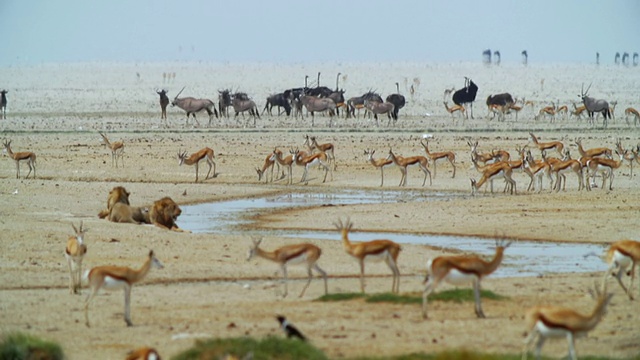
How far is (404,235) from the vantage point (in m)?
19.3

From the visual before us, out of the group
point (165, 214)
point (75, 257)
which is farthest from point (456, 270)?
point (165, 214)

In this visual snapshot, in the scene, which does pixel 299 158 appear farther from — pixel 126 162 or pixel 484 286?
pixel 484 286

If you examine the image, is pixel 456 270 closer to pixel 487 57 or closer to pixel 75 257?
pixel 75 257

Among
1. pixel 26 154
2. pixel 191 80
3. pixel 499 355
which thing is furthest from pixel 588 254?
pixel 191 80

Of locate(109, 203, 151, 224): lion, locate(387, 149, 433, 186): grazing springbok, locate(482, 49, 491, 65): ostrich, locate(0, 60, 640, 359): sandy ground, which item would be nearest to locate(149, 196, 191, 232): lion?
locate(109, 203, 151, 224): lion

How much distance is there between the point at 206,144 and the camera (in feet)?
118

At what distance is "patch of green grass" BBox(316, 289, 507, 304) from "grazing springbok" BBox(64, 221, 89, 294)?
282 cm

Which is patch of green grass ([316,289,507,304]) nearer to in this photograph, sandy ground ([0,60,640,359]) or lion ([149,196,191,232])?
sandy ground ([0,60,640,359])

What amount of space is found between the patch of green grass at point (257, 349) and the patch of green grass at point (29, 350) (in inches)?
41.3

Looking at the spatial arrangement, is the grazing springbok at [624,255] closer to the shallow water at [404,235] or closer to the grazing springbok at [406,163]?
the shallow water at [404,235]

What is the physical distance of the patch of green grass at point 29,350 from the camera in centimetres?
973

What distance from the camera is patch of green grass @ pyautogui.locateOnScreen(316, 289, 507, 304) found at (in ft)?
42.0

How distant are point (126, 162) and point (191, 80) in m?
70.8

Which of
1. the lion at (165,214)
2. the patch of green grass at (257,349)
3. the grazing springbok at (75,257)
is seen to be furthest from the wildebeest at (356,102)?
the patch of green grass at (257,349)
